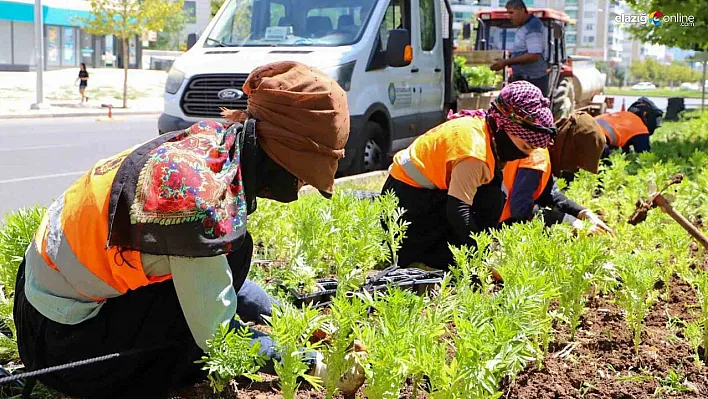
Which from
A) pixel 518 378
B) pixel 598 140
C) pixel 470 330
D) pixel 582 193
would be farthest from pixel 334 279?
pixel 582 193

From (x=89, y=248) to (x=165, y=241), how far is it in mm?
286

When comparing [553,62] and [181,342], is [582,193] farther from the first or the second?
[553,62]

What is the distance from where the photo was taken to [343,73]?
7883 millimetres

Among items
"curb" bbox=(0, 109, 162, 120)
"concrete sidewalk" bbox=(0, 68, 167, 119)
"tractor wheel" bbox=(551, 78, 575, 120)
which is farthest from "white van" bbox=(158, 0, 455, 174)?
"concrete sidewalk" bbox=(0, 68, 167, 119)

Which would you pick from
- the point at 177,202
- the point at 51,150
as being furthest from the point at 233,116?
the point at 51,150

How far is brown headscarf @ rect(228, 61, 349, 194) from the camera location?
234 cm

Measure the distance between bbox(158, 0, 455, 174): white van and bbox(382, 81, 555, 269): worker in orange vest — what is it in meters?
3.42

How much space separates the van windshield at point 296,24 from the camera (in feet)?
27.3

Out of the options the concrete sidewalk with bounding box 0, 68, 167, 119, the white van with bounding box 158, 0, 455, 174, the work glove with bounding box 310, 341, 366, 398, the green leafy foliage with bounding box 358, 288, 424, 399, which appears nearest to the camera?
the green leafy foliage with bounding box 358, 288, 424, 399

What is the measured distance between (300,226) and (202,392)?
129 centimetres

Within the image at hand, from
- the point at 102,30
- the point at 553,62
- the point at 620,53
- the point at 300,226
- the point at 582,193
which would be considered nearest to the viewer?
the point at 300,226

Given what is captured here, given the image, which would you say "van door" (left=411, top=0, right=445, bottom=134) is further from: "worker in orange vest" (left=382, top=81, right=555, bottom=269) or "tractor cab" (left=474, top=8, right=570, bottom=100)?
"tractor cab" (left=474, top=8, right=570, bottom=100)

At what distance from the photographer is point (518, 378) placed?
2928mm

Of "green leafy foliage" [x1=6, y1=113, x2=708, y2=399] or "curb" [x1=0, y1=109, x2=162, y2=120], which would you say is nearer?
"green leafy foliage" [x1=6, y1=113, x2=708, y2=399]
